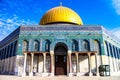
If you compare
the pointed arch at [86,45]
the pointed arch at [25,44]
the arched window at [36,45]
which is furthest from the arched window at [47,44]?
the pointed arch at [86,45]

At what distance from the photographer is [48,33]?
2259 centimetres

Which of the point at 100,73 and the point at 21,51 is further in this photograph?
the point at 21,51

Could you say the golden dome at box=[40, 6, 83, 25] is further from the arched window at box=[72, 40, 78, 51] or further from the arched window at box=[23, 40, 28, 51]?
the arched window at box=[23, 40, 28, 51]

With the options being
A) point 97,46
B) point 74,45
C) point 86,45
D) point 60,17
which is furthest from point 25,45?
point 97,46

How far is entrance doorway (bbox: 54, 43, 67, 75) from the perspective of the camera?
2248 cm

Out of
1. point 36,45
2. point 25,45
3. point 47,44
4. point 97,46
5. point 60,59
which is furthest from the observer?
point 60,59

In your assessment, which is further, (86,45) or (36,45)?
(36,45)

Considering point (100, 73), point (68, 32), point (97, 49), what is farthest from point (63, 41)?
point (100, 73)

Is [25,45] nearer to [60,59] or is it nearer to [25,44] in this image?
[25,44]

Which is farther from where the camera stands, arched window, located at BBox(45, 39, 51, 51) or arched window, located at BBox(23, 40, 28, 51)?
arched window, located at BBox(23, 40, 28, 51)

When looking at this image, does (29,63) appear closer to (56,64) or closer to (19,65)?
(19,65)

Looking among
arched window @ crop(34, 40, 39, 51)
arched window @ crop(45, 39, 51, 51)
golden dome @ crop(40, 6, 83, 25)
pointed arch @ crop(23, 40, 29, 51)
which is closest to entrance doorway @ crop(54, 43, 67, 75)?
arched window @ crop(45, 39, 51, 51)

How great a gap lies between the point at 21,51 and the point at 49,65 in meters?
4.62

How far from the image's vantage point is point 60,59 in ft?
74.8
